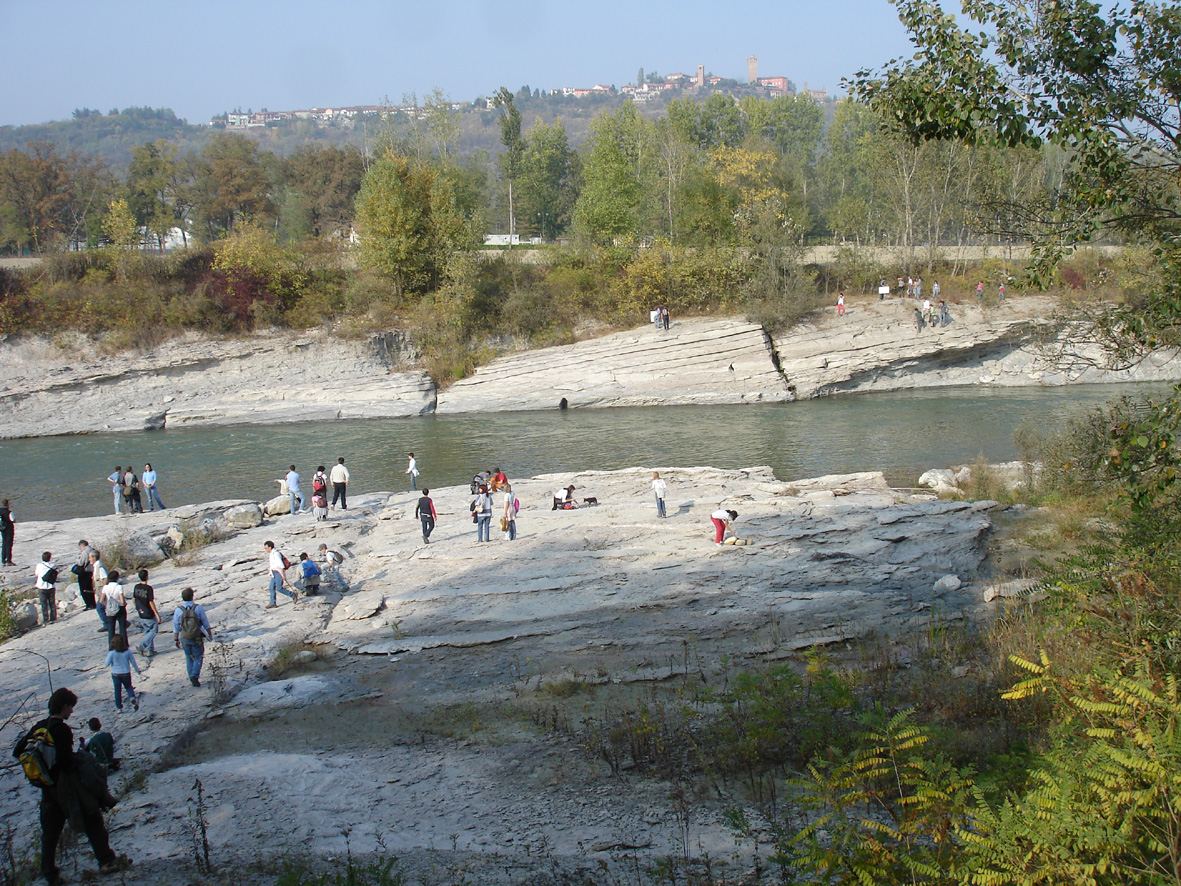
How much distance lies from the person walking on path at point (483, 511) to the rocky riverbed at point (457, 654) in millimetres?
433

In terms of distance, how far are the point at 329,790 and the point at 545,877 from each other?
8.61 feet

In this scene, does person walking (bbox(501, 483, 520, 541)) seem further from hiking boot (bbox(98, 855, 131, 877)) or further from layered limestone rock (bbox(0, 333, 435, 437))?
layered limestone rock (bbox(0, 333, 435, 437))

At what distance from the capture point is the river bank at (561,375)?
3462cm

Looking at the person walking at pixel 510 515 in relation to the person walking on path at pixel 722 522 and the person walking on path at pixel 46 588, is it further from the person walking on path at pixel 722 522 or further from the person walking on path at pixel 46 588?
the person walking on path at pixel 46 588

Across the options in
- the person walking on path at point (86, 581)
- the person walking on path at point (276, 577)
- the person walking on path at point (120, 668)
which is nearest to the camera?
the person walking on path at point (120, 668)

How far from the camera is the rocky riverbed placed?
6.07 m

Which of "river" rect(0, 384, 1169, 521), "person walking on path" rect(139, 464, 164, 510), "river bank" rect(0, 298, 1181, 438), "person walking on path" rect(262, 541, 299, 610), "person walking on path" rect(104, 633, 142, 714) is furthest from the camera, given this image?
"river bank" rect(0, 298, 1181, 438)

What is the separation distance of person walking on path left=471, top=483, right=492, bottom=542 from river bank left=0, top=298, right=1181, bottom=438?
21092 millimetres

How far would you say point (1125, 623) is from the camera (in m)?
6.15

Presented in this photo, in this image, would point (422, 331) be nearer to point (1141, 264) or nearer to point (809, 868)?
point (1141, 264)

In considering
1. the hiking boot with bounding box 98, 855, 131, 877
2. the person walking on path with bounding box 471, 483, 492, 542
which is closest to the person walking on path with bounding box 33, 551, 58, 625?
the person walking on path with bounding box 471, 483, 492, 542

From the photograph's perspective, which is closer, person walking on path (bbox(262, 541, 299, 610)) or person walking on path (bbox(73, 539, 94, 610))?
person walking on path (bbox(262, 541, 299, 610))

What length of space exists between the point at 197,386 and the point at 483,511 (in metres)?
27.7

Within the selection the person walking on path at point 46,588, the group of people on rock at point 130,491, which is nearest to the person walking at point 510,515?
the person walking on path at point 46,588
